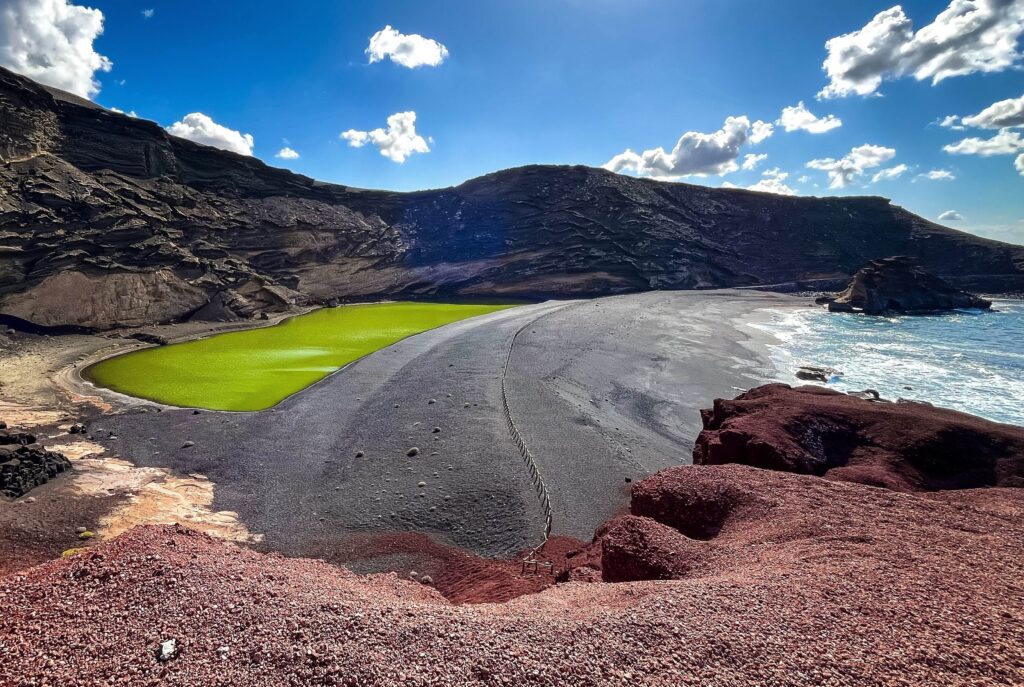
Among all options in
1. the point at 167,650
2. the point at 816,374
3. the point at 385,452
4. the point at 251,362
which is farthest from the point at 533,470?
the point at 251,362

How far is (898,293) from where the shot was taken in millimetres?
55188

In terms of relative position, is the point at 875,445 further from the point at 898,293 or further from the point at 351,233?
the point at 351,233

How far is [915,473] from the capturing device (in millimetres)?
10055

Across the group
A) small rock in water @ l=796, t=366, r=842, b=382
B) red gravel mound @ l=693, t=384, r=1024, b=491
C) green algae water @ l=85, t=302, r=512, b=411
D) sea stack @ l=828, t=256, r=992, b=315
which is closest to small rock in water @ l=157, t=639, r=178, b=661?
red gravel mound @ l=693, t=384, r=1024, b=491

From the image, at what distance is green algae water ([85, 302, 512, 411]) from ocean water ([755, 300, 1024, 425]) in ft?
91.2

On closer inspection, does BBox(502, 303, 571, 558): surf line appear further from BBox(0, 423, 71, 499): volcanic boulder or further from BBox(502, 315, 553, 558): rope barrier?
BBox(0, 423, 71, 499): volcanic boulder

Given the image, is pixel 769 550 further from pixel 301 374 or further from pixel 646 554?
pixel 301 374

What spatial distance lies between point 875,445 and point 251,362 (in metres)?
30.7

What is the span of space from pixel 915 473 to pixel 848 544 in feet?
18.2

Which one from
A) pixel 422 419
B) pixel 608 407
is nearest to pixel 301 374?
pixel 422 419

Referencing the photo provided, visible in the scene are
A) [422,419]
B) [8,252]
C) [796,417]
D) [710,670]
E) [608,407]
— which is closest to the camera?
[710,670]

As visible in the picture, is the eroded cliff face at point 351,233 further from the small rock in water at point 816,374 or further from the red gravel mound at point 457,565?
the small rock in water at point 816,374

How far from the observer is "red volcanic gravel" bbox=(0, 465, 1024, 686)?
442 centimetres

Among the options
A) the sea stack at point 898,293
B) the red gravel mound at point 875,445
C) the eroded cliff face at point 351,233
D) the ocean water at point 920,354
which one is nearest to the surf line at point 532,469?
the red gravel mound at point 875,445
